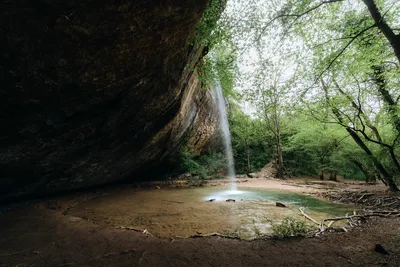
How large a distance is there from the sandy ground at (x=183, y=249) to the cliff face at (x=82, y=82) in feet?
9.20

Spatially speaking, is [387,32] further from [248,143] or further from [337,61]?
[248,143]

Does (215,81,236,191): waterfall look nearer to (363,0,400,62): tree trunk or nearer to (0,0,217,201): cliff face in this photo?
(0,0,217,201): cliff face

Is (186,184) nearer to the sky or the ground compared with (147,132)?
nearer to the ground

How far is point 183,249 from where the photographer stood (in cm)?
381

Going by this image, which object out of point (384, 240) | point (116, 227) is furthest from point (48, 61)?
point (384, 240)

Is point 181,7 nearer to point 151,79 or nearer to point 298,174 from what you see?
point 151,79

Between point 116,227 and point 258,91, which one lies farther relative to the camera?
point 258,91

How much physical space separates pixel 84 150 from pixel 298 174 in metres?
20.5

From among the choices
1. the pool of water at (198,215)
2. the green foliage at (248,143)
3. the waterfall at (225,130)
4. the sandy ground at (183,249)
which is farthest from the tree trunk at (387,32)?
the green foliage at (248,143)

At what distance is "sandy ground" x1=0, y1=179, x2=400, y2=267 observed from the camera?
334 cm

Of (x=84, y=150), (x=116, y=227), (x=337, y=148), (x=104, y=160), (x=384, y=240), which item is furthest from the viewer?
(x=337, y=148)

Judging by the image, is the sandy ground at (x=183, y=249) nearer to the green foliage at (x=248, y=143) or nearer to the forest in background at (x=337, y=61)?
the forest in background at (x=337, y=61)

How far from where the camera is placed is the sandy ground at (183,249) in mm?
3336

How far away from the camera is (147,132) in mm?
9531
